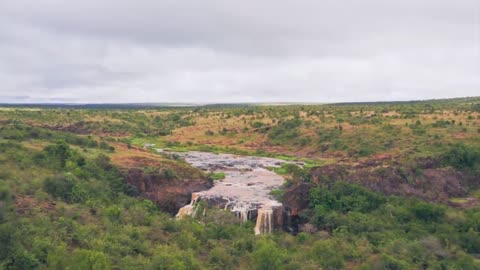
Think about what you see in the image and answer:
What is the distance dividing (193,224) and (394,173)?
16.1 meters

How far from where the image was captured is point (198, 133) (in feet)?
216

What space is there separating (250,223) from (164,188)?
808 centimetres

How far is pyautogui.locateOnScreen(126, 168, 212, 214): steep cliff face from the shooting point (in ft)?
108

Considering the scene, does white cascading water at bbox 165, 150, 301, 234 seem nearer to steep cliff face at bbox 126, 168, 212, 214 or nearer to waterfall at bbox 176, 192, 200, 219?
waterfall at bbox 176, 192, 200, 219

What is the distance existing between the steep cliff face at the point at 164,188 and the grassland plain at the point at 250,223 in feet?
0.27

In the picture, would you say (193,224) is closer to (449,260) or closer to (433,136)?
(449,260)

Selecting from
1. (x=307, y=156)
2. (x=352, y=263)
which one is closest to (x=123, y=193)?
(x=352, y=263)

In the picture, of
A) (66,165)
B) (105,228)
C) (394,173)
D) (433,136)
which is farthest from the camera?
(433,136)

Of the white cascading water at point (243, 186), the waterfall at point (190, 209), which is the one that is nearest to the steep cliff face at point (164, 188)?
the waterfall at point (190, 209)

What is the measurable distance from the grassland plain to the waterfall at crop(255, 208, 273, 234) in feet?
3.06

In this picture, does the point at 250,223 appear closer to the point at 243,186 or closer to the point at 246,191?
the point at 246,191

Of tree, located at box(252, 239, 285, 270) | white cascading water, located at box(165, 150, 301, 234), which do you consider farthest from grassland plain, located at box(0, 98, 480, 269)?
white cascading water, located at box(165, 150, 301, 234)

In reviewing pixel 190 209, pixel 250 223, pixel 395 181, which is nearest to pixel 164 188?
pixel 190 209

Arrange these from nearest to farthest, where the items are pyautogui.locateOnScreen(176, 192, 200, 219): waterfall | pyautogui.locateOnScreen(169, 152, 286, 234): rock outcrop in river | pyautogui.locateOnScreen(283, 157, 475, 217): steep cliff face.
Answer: pyautogui.locateOnScreen(169, 152, 286, 234): rock outcrop in river → pyautogui.locateOnScreen(176, 192, 200, 219): waterfall → pyautogui.locateOnScreen(283, 157, 475, 217): steep cliff face
